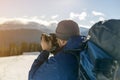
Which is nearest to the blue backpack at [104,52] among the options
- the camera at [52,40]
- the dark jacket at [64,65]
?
the dark jacket at [64,65]

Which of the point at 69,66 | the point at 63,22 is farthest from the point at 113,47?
the point at 63,22

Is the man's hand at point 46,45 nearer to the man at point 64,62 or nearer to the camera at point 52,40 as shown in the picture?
the camera at point 52,40

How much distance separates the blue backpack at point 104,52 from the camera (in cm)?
308

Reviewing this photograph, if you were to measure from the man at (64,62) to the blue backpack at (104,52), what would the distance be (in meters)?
0.32

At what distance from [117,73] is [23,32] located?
6245 inches

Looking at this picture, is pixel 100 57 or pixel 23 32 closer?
pixel 100 57

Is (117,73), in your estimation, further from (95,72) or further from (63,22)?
(63,22)

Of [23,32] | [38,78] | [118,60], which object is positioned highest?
[118,60]

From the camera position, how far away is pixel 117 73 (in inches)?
121

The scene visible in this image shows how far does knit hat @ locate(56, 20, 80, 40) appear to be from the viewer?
3.75m

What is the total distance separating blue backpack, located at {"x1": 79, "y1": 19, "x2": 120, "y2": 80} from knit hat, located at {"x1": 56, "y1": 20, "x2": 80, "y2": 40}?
20.5 inches

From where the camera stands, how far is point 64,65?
355 cm

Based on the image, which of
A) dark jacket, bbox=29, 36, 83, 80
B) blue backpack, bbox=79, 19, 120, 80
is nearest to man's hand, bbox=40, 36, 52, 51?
dark jacket, bbox=29, 36, 83, 80

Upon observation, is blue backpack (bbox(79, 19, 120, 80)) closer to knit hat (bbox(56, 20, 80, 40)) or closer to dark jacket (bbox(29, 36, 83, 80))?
dark jacket (bbox(29, 36, 83, 80))
